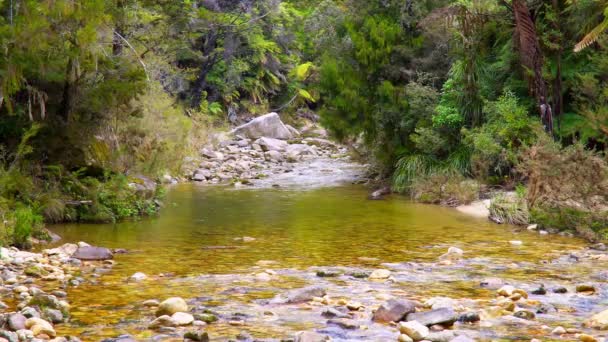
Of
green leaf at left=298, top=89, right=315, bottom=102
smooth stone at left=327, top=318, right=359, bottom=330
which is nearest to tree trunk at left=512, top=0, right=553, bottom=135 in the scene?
smooth stone at left=327, top=318, right=359, bottom=330

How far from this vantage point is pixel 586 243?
12.2 m

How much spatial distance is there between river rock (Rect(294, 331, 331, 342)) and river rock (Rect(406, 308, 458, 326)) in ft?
3.47

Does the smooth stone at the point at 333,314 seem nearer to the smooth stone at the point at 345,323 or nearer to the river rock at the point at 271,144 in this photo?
the smooth stone at the point at 345,323

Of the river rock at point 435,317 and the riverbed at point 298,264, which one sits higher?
the river rock at point 435,317

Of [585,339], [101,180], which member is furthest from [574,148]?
[101,180]

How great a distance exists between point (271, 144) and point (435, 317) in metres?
27.1

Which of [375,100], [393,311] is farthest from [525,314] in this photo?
[375,100]

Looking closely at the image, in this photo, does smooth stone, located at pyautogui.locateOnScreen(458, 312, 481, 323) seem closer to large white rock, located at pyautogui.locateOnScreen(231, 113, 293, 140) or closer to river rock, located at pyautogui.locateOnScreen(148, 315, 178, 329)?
river rock, located at pyautogui.locateOnScreen(148, 315, 178, 329)

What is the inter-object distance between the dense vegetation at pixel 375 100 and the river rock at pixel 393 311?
6.03 metres

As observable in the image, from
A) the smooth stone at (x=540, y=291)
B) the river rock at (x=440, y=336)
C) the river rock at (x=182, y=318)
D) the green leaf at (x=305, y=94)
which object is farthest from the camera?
the green leaf at (x=305, y=94)

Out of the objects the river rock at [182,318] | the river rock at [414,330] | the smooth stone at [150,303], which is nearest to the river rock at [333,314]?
the river rock at [414,330]

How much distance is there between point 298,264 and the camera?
10469 millimetres

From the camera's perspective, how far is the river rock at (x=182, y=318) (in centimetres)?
701

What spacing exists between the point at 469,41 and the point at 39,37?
11612 mm
